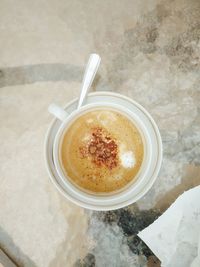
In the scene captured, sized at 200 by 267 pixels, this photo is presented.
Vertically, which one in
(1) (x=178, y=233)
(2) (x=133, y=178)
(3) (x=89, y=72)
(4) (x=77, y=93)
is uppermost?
(3) (x=89, y=72)

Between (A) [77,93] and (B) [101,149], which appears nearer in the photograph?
(B) [101,149]

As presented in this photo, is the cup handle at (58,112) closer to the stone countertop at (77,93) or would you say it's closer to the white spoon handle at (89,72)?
the white spoon handle at (89,72)

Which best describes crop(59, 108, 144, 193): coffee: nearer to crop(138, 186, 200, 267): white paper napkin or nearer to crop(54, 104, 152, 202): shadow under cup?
crop(54, 104, 152, 202): shadow under cup

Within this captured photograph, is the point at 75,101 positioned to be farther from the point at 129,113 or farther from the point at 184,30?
the point at 184,30

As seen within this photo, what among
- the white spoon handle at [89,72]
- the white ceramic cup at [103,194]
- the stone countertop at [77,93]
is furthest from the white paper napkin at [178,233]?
the white spoon handle at [89,72]

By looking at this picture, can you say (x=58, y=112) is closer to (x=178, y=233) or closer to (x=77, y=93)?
(x=77, y=93)

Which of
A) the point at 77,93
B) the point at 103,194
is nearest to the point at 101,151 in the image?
the point at 103,194
